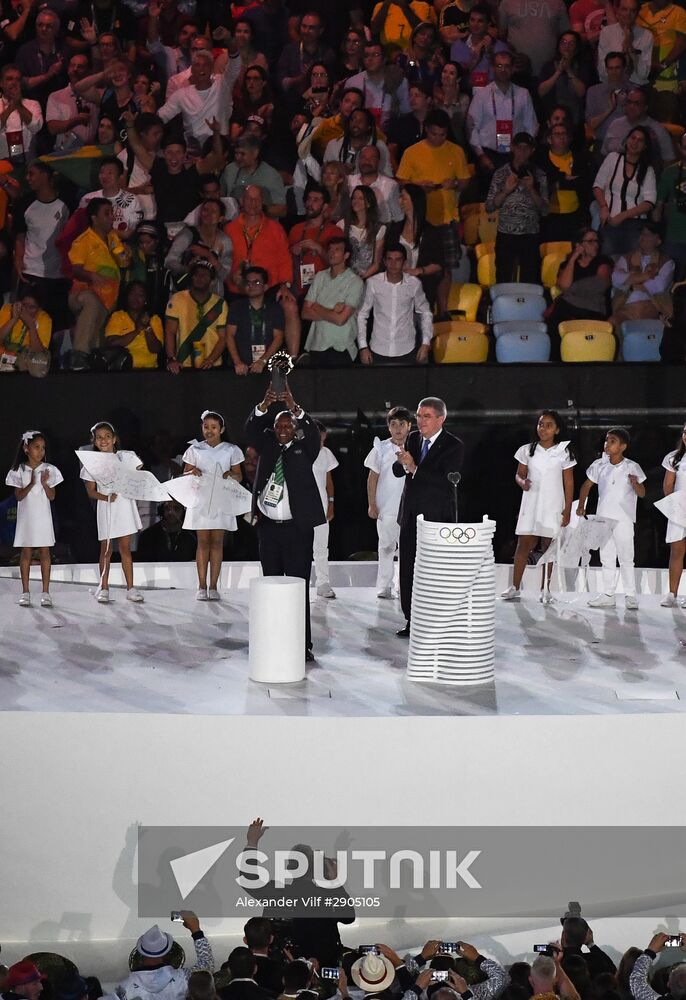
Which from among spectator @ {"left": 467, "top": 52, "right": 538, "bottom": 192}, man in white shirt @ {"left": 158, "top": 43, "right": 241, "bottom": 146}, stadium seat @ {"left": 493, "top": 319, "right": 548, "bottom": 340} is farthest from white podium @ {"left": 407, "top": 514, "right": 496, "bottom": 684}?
man in white shirt @ {"left": 158, "top": 43, "right": 241, "bottom": 146}

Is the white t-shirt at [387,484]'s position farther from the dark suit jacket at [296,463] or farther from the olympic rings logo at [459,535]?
A: the olympic rings logo at [459,535]

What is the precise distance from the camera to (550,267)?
11656mm

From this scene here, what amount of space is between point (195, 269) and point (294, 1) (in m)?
3.71

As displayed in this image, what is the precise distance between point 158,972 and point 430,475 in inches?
142

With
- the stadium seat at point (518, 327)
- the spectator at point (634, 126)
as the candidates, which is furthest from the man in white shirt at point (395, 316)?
the spectator at point (634, 126)

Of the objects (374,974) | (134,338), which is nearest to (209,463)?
(134,338)

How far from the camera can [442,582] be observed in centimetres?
692

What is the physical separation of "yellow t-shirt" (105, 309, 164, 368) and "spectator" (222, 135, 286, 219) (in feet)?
5.16

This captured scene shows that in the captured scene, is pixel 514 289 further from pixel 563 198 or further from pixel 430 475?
pixel 430 475

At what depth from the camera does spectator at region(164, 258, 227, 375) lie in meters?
11.1

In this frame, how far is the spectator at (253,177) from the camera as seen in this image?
465 inches

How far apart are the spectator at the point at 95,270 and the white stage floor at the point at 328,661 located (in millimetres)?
2594

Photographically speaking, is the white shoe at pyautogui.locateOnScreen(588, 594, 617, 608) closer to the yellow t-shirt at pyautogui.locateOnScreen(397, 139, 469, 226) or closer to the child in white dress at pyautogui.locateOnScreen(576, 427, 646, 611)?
the child in white dress at pyautogui.locateOnScreen(576, 427, 646, 611)

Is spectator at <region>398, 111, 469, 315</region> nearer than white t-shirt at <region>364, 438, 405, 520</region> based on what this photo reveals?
No
